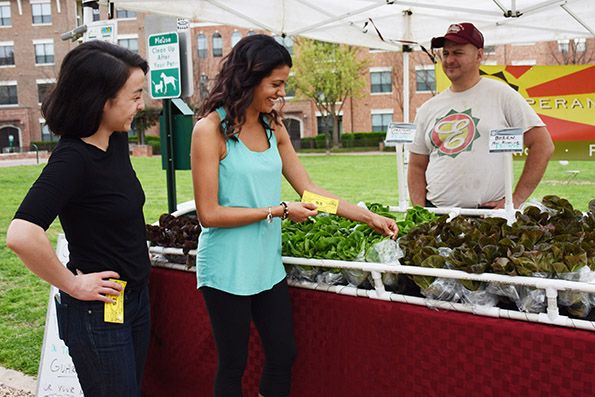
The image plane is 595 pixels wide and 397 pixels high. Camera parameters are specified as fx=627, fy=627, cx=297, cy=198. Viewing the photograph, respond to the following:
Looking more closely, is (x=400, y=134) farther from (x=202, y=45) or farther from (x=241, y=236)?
(x=202, y=45)

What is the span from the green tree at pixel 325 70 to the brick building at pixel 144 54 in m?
1.29

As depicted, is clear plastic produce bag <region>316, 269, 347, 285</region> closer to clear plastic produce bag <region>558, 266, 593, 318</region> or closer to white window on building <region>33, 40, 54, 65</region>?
clear plastic produce bag <region>558, 266, 593, 318</region>

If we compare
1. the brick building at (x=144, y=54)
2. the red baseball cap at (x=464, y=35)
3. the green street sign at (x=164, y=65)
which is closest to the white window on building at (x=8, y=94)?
the brick building at (x=144, y=54)

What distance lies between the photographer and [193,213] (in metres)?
4.31

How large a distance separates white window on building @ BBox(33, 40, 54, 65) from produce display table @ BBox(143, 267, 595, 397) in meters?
41.5

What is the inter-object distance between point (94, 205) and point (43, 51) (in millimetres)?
42500

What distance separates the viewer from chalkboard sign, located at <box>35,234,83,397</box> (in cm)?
303

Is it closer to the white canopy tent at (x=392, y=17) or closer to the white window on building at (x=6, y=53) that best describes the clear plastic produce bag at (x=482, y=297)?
the white canopy tent at (x=392, y=17)

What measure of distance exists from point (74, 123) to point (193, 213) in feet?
8.62

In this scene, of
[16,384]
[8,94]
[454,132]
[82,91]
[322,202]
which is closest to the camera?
[82,91]

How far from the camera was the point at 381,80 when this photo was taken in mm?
35000

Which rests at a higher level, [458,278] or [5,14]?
[5,14]

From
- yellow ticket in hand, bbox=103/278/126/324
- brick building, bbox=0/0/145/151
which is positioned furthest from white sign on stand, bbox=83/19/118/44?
brick building, bbox=0/0/145/151

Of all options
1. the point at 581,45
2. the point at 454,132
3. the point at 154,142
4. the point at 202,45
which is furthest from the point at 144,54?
the point at 454,132
